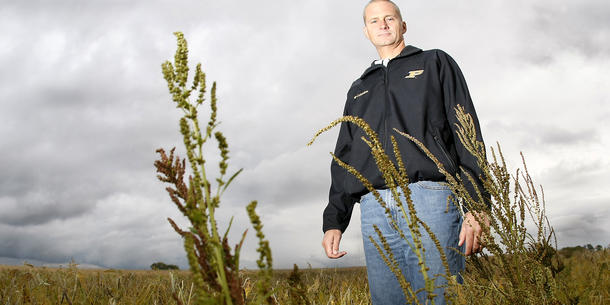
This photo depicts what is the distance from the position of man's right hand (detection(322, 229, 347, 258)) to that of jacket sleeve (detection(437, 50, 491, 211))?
1.23m

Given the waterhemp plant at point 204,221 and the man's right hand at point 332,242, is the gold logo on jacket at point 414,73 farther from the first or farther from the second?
the waterhemp plant at point 204,221

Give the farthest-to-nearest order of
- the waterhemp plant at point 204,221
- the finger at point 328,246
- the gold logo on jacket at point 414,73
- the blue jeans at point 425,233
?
1. the finger at point 328,246
2. the gold logo on jacket at point 414,73
3. the blue jeans at point 425,233
4. the waterhemp plant at point 204,221

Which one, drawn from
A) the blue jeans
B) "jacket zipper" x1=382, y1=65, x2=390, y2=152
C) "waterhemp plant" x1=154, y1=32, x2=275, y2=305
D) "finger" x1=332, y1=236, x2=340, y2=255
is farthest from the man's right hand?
"waterhemp plant" x1=154, y1=32, x2=275, y2=305

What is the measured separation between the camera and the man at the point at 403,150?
3141 millimetres

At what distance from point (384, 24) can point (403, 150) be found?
1295mm

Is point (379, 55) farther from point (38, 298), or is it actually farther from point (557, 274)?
point (38, 298)

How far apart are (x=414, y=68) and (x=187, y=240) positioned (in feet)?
10.2

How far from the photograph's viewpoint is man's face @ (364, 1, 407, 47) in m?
3.98

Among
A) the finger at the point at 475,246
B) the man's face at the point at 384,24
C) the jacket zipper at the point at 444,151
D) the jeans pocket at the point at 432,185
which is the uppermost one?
the man's face at the point at 384,24

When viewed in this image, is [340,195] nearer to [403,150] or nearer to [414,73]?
[403,150]

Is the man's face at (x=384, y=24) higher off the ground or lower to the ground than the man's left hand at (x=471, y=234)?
higher

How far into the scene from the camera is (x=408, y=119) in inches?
140

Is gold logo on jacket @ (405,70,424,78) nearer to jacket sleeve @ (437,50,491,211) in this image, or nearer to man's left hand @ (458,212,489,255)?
jacket sleeve @ (437,50,491,211)

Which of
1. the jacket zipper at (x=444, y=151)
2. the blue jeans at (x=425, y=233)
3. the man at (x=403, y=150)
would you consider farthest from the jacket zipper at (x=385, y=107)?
the blue jeans at (x=425, y=233)
